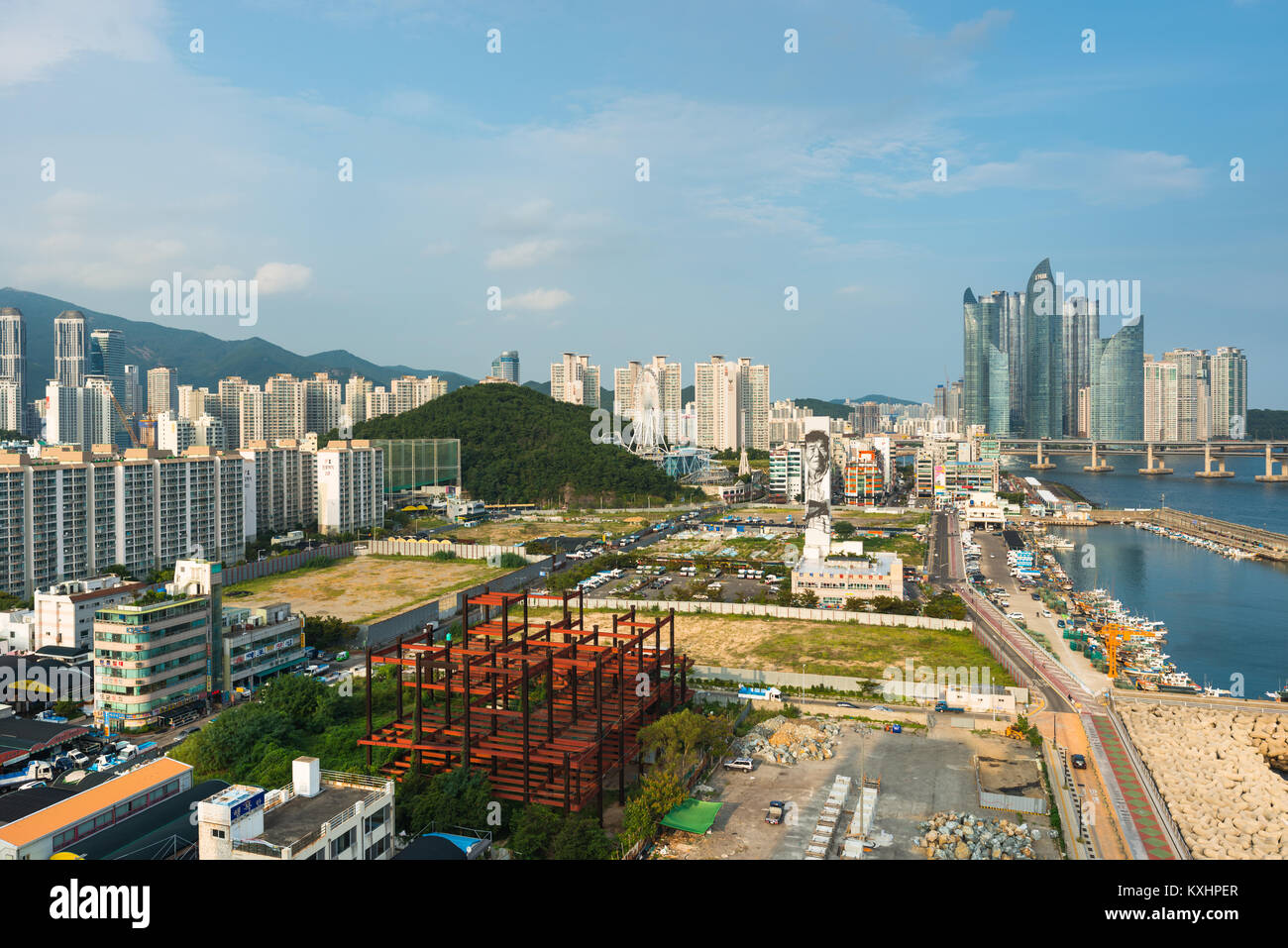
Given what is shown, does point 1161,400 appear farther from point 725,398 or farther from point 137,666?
point 137,666

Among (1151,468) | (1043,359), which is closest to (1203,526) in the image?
(1151,468)

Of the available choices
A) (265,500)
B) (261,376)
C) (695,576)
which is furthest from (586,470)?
(261,376)

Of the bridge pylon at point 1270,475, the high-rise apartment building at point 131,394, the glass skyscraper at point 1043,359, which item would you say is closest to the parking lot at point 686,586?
the bridge pylon at point 1270,475

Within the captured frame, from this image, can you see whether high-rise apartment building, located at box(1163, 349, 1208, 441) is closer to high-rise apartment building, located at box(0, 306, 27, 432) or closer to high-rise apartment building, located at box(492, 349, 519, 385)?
high-rise apartment building, located at box(492, 349, 519, 385)

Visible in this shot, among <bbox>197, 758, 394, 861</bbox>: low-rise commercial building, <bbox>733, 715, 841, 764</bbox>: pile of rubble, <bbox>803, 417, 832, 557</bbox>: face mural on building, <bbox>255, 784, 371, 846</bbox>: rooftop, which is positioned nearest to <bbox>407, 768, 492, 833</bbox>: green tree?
<bbox>197, 758, 394, 861</bbox>: low-rise commercial building

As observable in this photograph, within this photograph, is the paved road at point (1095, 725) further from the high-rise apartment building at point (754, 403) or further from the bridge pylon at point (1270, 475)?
the bridge pylon at point (1270, 475)
